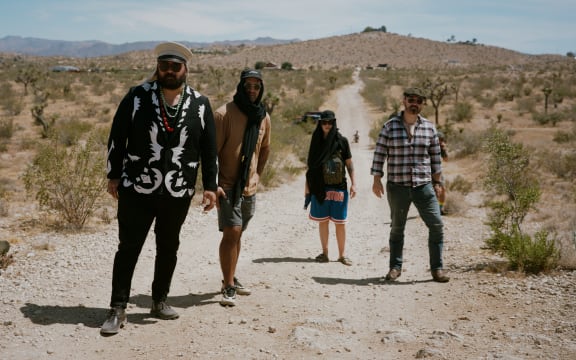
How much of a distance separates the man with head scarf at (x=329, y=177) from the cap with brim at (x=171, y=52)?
2458mm

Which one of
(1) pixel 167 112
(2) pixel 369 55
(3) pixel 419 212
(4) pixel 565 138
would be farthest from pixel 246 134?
(2) pixel 369 55

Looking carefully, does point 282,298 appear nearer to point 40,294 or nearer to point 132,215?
point 132,215

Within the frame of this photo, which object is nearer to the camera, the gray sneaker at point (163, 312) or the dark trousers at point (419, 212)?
the gray sneaker at point (163, 312)

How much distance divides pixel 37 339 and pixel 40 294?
1067mm

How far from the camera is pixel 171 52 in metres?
3.88

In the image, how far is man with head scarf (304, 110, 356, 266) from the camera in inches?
241

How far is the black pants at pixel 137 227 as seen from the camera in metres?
3.90

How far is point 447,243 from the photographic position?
7.35 meters

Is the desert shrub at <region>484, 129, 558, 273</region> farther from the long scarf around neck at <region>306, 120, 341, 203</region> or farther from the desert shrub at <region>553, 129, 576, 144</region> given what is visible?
the desert shrub at <region>553, 129, 576, 144</region>

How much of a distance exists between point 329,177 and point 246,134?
6.18 feet

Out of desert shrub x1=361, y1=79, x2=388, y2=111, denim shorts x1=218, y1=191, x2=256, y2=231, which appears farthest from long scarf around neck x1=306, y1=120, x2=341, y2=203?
desert shrub x1=361, y1=79, x2=388, y2=111

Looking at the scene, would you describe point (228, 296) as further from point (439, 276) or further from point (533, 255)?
point (533, 255)

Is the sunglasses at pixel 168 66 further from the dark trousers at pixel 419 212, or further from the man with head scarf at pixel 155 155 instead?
the dark trousers at pixel 419 212

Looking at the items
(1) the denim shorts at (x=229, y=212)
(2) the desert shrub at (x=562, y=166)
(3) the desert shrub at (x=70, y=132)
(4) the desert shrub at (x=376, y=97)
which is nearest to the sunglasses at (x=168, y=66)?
(1) the denim shorts at (x=229, y=212)
